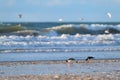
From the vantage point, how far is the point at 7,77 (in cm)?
1302

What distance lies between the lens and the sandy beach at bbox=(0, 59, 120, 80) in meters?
13.0

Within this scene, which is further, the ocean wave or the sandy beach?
the ocean wave

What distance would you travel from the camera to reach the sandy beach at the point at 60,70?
13039 millimetres

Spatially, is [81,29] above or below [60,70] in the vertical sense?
above

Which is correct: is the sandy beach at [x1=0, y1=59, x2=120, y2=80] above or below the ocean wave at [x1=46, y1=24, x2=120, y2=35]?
below

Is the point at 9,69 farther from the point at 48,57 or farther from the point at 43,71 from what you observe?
the point at 48,57

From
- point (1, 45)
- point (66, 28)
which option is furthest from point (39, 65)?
point (66, 28)

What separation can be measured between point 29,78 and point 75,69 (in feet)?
10.9

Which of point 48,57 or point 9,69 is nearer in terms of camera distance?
point 9,69

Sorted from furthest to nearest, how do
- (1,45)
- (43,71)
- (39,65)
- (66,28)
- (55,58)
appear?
(66,28) < (1,45) < (55,58) < (39,65) < (43,71)

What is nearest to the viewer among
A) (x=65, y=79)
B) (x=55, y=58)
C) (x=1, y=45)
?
(x=65, y=79)

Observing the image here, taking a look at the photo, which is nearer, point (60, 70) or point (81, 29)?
point (60, 70)

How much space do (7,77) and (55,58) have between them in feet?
23.5

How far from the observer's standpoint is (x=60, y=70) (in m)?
15.4
